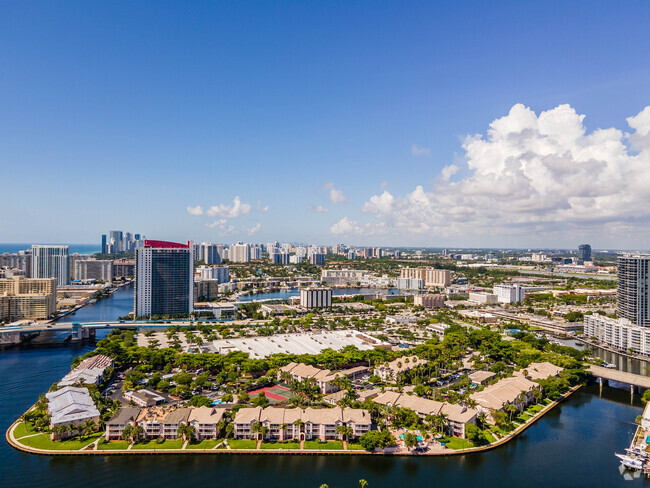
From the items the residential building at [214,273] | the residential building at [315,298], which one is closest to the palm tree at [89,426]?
the residential building at [315,298]

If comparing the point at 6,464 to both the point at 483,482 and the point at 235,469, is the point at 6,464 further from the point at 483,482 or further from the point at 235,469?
the point at 483,482

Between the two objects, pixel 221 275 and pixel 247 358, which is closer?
pixel 247 358

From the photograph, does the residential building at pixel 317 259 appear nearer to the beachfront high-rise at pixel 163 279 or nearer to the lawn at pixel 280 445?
the beachfront high-rise at pixel 163 279

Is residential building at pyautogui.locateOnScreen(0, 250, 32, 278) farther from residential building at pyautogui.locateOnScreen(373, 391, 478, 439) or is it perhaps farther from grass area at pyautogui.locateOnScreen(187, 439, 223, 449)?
residential building at pyautogui.locateOnScreen(373, 391, 478, 439)

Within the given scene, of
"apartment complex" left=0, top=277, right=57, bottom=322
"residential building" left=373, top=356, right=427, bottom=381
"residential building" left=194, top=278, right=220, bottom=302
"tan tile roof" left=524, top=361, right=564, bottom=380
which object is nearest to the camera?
"tan tile roof" left=524, top=361, right=564, bottom=380

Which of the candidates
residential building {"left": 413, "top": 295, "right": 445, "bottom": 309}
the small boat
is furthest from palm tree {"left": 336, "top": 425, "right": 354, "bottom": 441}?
residential building {"left": 413, "top": 295, "right": 445, "bottom": 309}

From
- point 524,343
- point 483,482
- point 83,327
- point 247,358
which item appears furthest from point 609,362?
point 83,327
